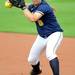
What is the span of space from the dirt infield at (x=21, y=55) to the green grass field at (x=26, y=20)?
988mm

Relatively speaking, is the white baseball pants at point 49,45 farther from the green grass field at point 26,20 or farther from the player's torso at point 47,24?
the green grass field at point 26,20

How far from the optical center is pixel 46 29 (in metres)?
7.20

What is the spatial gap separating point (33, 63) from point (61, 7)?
10451 mm

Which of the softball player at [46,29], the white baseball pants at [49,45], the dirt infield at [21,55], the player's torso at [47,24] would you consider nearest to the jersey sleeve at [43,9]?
the softball player at [46,29]

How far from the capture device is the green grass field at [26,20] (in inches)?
496

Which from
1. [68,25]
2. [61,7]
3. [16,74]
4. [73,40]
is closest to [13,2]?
[16,74]

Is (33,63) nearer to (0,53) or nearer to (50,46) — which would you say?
(50,46)

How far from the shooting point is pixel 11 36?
11516 mm

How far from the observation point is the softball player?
6953mm

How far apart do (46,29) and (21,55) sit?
2282 mm

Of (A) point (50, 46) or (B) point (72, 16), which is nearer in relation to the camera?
(A) point (50, 46)

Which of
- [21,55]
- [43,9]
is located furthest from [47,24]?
[21,55]

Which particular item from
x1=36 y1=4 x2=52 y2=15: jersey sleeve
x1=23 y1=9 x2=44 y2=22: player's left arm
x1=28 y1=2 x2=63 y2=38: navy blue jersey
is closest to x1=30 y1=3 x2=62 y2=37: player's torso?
x1=28 y1=2 x2=63 y2=38: navy blue jersey

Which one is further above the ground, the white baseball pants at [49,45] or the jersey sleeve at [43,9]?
the jersey sleeve at [43,9]
